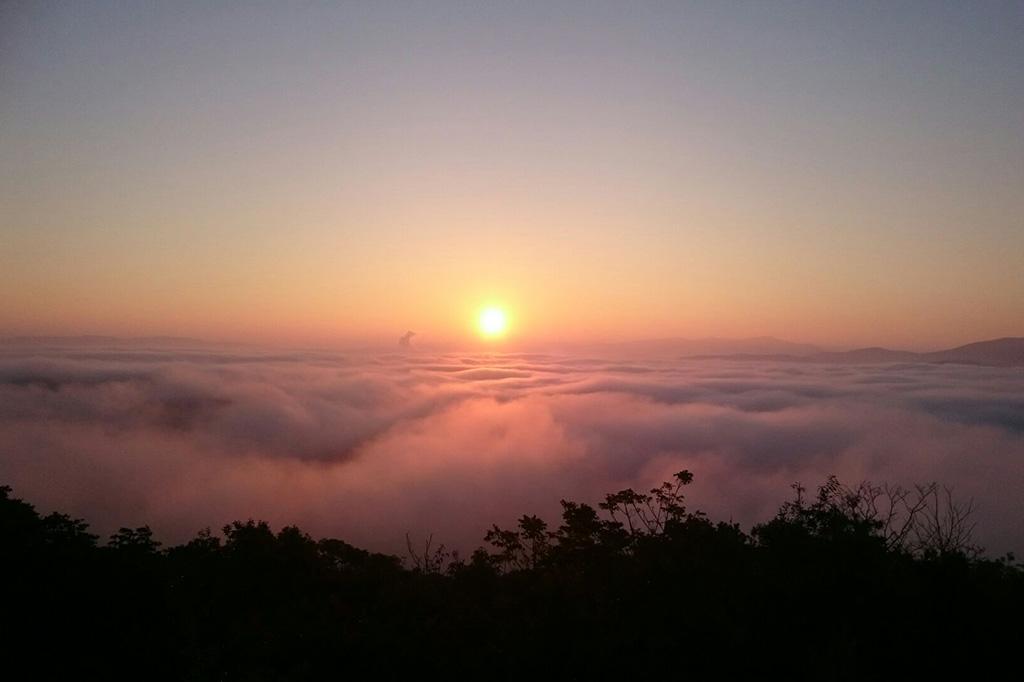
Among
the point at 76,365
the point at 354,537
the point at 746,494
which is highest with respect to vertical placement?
the point at 76,365

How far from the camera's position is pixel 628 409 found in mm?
124000

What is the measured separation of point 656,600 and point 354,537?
69464 millimetres

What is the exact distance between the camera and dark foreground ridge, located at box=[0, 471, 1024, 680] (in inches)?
425

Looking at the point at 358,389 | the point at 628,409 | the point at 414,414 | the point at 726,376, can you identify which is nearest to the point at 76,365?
the point at 358,389

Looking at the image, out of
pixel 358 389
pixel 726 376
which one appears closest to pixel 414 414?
pixel 358 389

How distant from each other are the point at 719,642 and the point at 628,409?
115546 millimetres

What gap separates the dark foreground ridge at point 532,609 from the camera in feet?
35.4

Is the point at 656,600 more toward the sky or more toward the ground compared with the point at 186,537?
more toward the sky

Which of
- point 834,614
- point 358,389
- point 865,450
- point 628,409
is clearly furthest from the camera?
point 358,389

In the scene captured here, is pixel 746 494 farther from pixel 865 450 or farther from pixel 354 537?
pixel 354 537

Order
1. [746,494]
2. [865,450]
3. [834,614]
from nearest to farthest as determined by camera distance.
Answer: [834,614] → [746,494] → [865,450]

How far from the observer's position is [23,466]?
89.3 meters

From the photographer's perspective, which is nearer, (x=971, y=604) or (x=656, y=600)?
(x=971, y=604)

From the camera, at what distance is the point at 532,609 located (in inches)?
535
